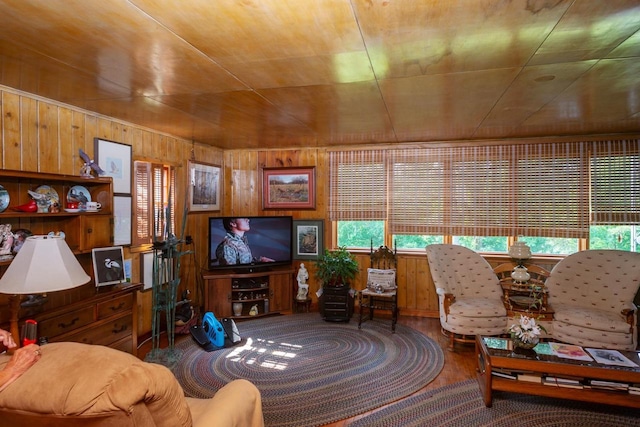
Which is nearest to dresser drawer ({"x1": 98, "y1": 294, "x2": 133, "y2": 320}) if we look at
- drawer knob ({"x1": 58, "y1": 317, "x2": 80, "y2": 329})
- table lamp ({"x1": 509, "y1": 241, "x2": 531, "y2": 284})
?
drawer knob ({"x1": 58, "y1": 317, "x2": 80, "y2": 329})

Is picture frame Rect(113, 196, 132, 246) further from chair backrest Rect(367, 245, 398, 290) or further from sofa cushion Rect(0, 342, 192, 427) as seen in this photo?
chair backrest Rect(367, 245, 398, 290)

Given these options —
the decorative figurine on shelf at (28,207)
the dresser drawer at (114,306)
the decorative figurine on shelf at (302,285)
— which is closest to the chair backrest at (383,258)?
the decorative figurine on shelf at (302,285)

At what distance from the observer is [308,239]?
529cm

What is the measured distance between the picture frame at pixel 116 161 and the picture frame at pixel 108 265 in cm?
63

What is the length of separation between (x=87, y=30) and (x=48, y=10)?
19cm

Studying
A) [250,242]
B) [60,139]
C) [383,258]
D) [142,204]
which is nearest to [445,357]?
[383,258]

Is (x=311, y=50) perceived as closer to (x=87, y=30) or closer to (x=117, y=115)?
(x=87, y=30)

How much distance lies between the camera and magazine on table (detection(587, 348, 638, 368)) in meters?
2.59

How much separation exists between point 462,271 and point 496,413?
1892mm

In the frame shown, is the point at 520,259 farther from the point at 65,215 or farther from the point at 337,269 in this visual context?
the point at 65,215

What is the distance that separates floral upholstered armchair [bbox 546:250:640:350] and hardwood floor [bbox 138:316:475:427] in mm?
948

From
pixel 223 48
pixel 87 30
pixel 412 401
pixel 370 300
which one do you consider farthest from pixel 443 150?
pixel 87 30

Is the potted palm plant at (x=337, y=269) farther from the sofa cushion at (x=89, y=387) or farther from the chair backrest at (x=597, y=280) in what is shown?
the sofa cushion at (x=89, y=387)

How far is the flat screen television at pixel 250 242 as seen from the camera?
4.73 meters
